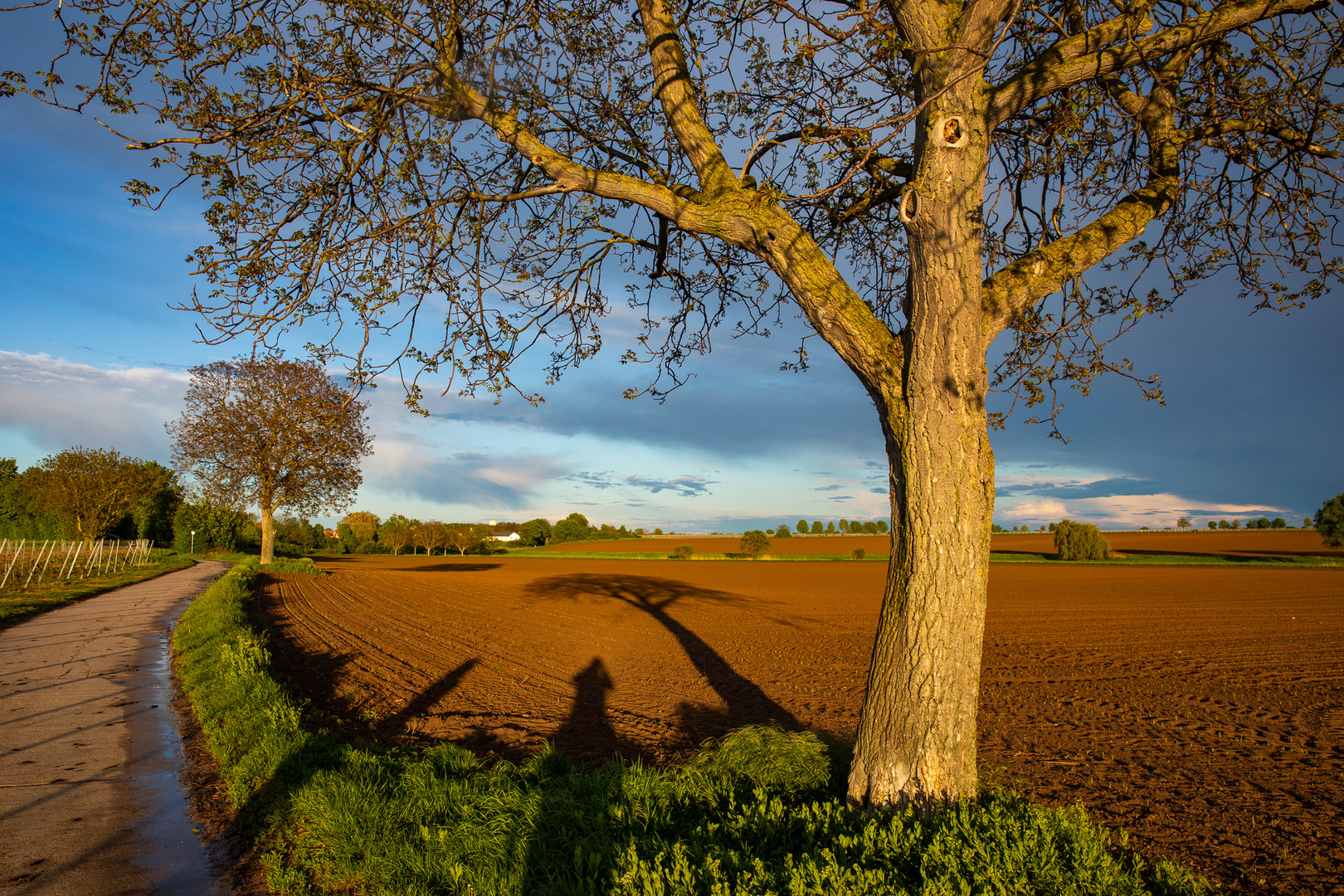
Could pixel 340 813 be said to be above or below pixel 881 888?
below

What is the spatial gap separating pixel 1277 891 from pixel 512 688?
→ 8.21 m

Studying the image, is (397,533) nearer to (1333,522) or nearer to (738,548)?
(738,548)

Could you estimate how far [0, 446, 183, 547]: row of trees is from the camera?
4225 centimetres

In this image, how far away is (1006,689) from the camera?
10281 millimetres

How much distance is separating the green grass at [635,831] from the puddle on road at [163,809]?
1.08 ft

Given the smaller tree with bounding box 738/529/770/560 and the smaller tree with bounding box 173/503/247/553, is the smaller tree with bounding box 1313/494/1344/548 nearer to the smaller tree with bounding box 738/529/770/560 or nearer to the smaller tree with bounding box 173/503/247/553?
the smaller tree with bounding box 738/529/770/560

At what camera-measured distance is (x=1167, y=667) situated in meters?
12.3

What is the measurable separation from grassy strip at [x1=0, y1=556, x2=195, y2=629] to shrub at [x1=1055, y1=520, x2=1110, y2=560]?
66.7 metres

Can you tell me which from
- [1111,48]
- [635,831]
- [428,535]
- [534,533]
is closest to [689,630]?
[635,831]

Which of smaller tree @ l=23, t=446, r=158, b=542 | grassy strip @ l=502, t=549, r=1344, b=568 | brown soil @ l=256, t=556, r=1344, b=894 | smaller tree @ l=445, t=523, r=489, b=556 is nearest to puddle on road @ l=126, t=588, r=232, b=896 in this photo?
brown soil @ l=256, t=556, r=1344, b=894

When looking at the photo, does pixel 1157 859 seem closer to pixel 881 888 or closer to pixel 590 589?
pixel 881 888

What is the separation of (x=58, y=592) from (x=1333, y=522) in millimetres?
80175

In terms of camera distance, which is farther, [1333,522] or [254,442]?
[1333,522]

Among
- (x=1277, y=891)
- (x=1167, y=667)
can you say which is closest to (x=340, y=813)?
(x=1277, y=891)
